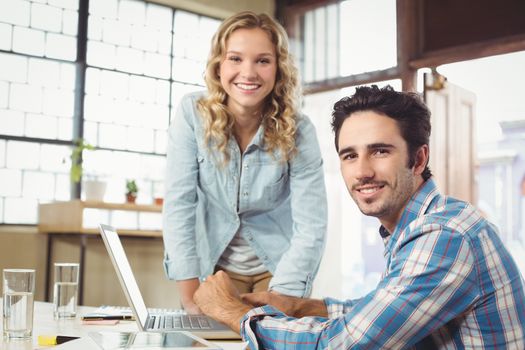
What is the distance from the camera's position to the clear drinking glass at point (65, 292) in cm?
172

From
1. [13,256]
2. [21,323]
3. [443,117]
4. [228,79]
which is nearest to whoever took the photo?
[21,323]

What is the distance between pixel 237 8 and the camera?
6039mm

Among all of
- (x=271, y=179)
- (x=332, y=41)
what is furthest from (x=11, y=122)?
(x=271, y=179)

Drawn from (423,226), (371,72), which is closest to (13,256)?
(371,72)

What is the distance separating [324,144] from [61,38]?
2.26 m

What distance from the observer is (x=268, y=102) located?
2.11 m

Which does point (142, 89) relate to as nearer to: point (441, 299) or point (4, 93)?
point (4, 93)

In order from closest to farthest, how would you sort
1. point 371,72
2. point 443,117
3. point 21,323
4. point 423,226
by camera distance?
1. point 423,226
2. point 21,323
3. point 443,117
4. point 371,72

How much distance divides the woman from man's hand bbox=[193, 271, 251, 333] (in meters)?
0.43

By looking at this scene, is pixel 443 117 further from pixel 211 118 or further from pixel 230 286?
pixel 230 286

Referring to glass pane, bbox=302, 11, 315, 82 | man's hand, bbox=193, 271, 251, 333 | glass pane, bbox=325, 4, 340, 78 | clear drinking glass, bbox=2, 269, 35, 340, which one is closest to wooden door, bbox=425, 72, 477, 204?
glass pane, bbox=325, 4, 340, 78

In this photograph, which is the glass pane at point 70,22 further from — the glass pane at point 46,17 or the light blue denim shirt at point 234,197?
the light blue denim shirt at point 234,197

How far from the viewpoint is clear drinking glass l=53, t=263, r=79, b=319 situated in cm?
172

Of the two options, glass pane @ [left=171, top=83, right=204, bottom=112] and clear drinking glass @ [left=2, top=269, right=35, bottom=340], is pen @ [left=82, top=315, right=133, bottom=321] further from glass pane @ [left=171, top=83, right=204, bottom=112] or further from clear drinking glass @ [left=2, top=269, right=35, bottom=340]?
glass pane @ [left=171, top=83, right=204, bottom=112]
